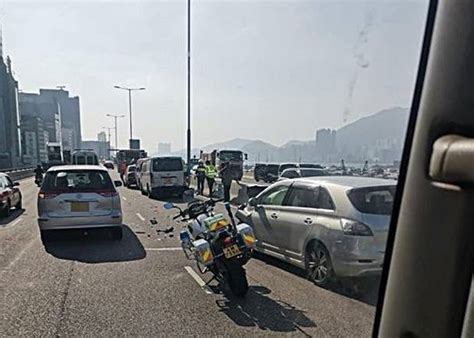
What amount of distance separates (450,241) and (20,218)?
14.9m

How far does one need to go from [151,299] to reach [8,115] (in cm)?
8715

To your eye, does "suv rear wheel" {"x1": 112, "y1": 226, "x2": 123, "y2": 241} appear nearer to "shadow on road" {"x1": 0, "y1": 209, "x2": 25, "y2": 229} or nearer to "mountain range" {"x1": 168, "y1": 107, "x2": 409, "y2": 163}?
"shadow on road" {"x1": 0, "y1": 209, "x2": 25, "y2": 229}

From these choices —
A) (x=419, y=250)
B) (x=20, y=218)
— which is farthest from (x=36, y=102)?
(x=419, y=250)

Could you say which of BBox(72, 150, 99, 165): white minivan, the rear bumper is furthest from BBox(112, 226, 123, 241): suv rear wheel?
BBox(72, 150, 99, 165): white minivan

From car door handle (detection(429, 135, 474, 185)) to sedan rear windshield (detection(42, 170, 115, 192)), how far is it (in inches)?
366

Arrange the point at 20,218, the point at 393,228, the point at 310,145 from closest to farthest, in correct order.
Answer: the point at 393,228 → the point at 310,145 → the point at 20,218

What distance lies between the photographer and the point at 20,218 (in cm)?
1413

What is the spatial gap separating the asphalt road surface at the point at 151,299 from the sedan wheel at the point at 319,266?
0.40 feet

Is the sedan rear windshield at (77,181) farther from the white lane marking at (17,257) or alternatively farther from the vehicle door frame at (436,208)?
the vehicle door frame at (436,208)

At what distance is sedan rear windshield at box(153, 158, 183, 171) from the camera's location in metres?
21.8

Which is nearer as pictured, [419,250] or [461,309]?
[461,309]

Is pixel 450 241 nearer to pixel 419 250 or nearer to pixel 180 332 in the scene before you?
pixel 419 250

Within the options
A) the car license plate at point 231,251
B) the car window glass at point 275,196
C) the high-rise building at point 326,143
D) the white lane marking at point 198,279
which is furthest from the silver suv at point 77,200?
the high-rise building at point 326,143

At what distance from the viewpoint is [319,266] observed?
621cm
